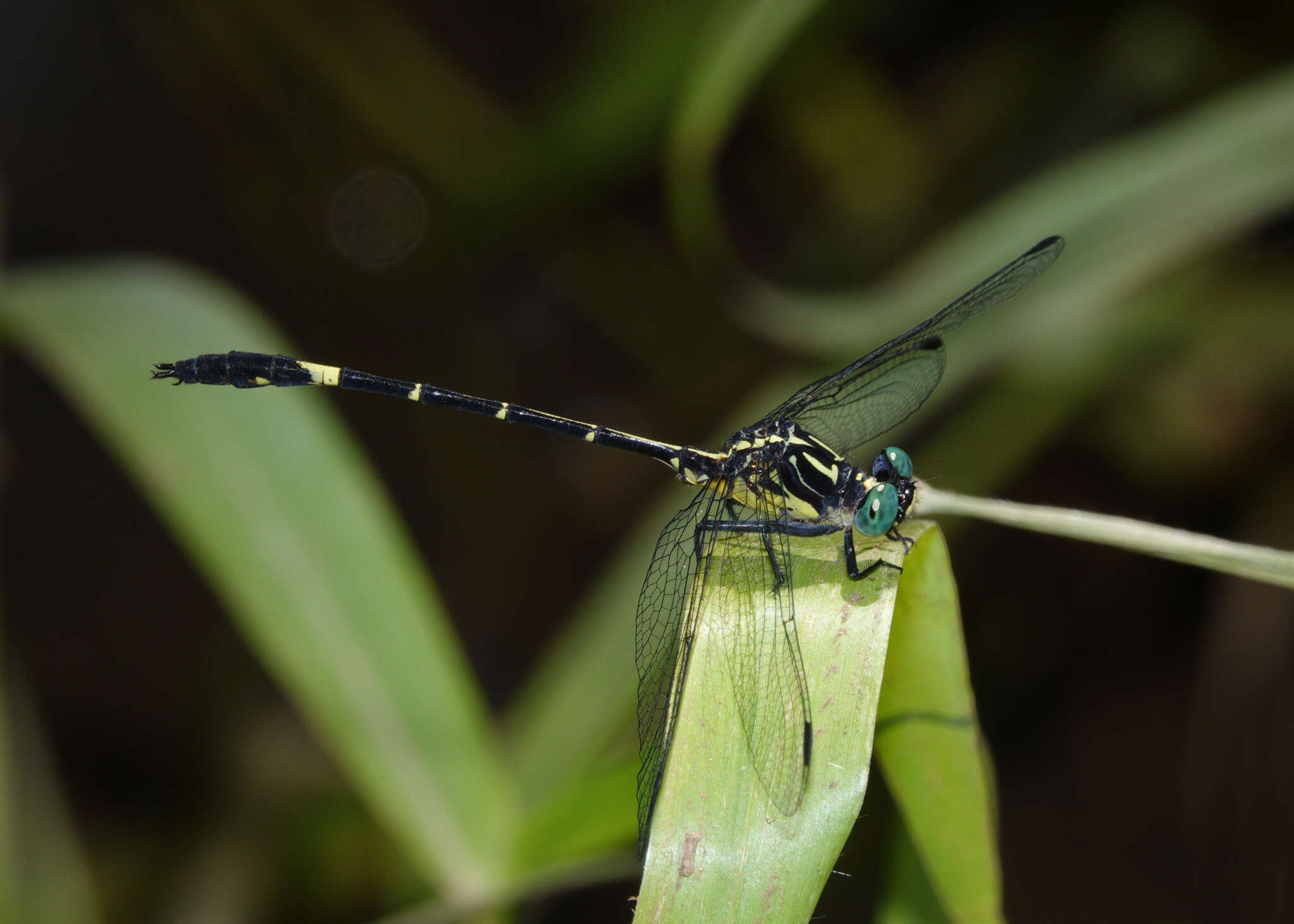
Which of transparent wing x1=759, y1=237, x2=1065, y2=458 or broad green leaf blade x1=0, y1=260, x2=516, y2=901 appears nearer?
broad green leaf blade x1=0, y1=260, x2=516, y2=901

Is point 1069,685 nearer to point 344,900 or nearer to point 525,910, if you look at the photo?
point 525,910

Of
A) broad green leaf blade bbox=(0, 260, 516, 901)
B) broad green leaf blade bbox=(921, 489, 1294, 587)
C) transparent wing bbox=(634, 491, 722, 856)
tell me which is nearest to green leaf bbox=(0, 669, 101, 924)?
broad green leaf blade bbox=(0, 260, 516, 901)

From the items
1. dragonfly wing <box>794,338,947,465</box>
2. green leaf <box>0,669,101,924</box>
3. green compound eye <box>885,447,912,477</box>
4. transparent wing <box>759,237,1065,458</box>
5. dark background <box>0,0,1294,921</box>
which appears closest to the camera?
green compound eye <box>885,447,912,477</box>

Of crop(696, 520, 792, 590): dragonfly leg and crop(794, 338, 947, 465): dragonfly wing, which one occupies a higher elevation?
crop(794, 338, 947, 465): dragonfly wing

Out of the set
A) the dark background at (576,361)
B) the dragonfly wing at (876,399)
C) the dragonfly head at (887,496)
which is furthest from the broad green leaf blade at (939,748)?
the dark background at (576,361)

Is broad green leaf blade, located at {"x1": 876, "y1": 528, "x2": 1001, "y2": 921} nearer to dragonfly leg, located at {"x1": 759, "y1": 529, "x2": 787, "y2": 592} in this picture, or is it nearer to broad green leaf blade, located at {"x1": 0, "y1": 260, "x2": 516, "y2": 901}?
dragonfly leg, located at {"x1": 759, "y1": 529, "x2": 787, "y2": 592}

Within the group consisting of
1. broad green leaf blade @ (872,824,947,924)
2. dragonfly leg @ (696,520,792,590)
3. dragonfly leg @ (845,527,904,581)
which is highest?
dragonfly leg @ (696,520,792,590)

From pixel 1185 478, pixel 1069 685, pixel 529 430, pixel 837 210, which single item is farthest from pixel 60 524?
pixel 1185 478

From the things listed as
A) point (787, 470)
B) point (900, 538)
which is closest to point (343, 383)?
point (787, 470)
